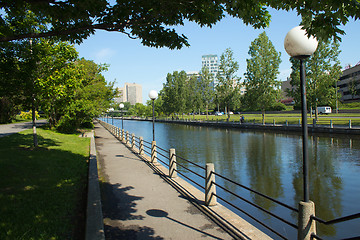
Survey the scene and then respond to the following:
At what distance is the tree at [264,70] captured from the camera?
1645 inches

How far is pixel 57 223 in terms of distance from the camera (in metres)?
5.38

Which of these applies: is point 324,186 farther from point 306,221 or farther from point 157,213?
point 306,221

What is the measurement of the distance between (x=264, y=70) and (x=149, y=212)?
39.5 meters

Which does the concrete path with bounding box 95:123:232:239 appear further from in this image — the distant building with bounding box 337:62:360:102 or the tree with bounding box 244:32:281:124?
the distant building with bounding box 337:62:360:102

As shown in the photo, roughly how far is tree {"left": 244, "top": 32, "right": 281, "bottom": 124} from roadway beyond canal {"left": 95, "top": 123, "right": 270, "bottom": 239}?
116 ft

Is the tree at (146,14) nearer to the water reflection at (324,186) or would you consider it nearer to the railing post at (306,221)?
the railing post at (306,221)

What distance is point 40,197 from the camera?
6777 millimetres

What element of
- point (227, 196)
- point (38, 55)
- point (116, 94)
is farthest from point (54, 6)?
point (116, 94)

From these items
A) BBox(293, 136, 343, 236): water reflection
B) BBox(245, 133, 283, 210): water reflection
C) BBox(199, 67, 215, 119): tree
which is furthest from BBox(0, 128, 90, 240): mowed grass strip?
BBox(199, 67, 215, 119): tree

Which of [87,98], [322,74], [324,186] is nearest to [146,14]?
[324,186]

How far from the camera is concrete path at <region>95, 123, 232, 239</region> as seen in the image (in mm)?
5383

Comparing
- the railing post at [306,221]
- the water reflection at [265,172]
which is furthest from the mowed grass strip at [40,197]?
the water reflection at [265,172]

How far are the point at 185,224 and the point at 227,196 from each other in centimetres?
567

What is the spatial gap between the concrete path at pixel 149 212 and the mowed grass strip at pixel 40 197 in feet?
2.45
